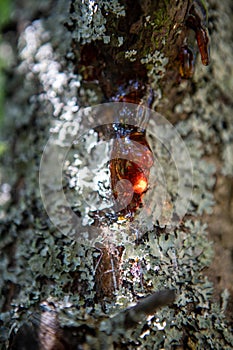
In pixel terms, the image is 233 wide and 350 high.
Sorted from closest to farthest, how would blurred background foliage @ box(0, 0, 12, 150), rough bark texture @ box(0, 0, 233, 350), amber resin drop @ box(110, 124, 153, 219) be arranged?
rough bark texture @ box(0, 0, 233, 350) → amber resin drop @ box(110, 124, 153, 219) → blurred background foliage @ box(0, 0, 12, 150)

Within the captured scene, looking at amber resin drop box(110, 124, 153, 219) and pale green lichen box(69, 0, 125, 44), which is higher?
pale green lichen box(69, 0, 125, 44)

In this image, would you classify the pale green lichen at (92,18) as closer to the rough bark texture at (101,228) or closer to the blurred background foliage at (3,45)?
the rough bark texture at (101,228)

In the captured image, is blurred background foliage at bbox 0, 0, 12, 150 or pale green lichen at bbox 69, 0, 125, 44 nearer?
pale green lichen at bbox 69, 0, 125, 44

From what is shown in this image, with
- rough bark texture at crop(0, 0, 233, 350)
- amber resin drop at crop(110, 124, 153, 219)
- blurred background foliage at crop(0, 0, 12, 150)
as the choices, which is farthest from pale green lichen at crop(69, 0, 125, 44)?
blurred background foliage at crop(0, 0, 12, 150)

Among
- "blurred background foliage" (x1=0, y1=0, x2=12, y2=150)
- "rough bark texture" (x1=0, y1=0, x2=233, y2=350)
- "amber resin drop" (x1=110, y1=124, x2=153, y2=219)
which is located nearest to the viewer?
"rough bark texture" (x1=0, y1=0, x2=233, y2=350)

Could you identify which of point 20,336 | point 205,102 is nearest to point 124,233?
point 20,336

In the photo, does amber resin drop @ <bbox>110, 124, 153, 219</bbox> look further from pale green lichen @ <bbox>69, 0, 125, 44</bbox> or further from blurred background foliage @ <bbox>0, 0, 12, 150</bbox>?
blurred background foliage @ <bbox>0, 0, 12, 150</bbox>

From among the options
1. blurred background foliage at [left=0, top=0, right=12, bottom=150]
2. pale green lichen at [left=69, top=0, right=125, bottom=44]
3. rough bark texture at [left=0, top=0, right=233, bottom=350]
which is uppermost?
blurred background foliage at [left=0, top=0, right=12, bottom=150]

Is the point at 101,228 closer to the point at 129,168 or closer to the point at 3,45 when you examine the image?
the point at 129,168

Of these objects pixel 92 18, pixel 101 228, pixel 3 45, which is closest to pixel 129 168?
pixel 101 228
